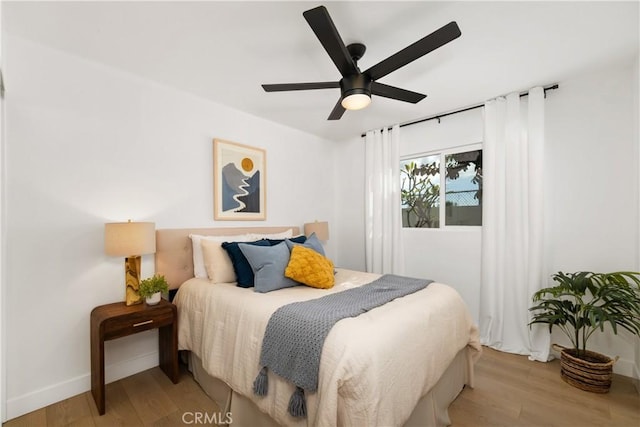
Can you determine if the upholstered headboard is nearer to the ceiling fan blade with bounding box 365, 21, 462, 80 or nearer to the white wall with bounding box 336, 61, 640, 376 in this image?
the ceiling fan blade with bounding box 365, 21, 462, 80

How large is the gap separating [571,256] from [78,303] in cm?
414

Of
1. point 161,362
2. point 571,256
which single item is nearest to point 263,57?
point 161,362

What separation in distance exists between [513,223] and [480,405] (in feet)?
5.44

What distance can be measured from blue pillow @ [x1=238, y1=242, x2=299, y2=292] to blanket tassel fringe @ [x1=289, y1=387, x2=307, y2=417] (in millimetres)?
852

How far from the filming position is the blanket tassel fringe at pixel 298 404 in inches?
50.3

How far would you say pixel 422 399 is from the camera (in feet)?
5.06

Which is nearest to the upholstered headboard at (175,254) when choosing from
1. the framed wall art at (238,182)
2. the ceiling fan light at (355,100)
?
the framed wall art at (238,182)

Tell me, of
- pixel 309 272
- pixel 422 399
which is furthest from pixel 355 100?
pixel 422 399

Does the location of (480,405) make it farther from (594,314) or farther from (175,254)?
(175,254)

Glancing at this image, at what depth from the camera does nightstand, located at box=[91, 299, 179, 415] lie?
1852mm

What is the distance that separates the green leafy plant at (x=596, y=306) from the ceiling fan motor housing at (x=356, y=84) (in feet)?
7.27

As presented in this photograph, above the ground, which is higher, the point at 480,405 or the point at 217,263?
the point at 217,263

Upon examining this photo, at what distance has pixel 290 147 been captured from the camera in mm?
3658

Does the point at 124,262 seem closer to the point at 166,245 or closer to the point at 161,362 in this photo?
the point at 166,245
